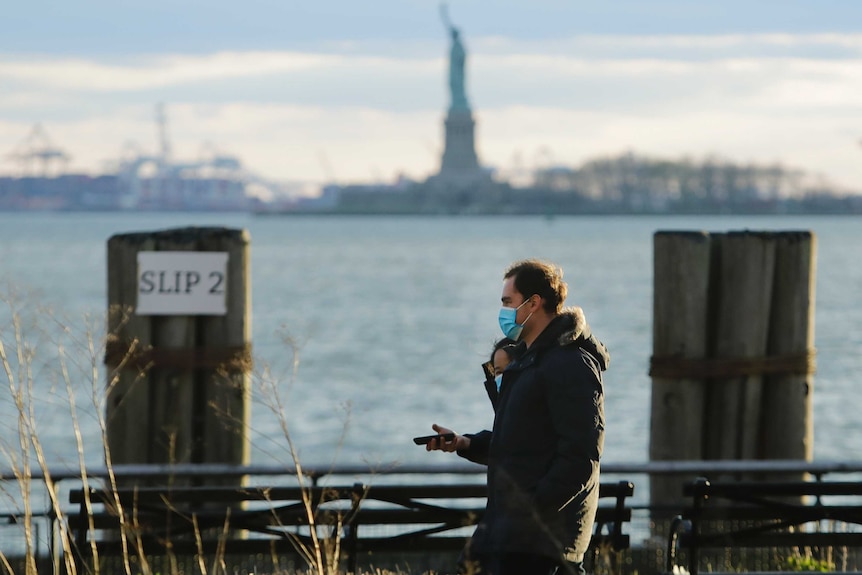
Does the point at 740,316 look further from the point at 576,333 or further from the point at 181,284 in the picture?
the point at 576,333

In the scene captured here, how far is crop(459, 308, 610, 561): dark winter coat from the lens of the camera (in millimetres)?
4566

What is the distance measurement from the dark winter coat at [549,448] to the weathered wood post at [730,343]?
3.15m

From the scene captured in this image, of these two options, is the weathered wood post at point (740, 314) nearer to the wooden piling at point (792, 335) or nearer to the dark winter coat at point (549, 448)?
the wooden piling at point (792, 335)

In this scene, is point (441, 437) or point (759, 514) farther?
point (759, 514)

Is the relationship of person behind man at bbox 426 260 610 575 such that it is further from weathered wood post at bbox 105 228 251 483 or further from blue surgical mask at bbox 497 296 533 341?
weathered wood post at bbox 105 228 251 483

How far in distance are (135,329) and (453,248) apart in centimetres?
10184

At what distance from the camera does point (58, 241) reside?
128 m

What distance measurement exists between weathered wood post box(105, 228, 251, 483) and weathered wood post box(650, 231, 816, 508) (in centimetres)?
223

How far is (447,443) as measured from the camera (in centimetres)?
486

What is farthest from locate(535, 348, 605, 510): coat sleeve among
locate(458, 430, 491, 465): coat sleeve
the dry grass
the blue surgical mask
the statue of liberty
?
the statue of liberty

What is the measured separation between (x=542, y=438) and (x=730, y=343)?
3.41 metres

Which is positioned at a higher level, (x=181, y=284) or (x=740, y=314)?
(x=181, y=284)

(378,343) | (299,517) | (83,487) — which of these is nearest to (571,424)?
(83,487)

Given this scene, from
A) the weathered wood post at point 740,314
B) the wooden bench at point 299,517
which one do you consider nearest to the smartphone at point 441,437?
the wooden bench at point 299,517
